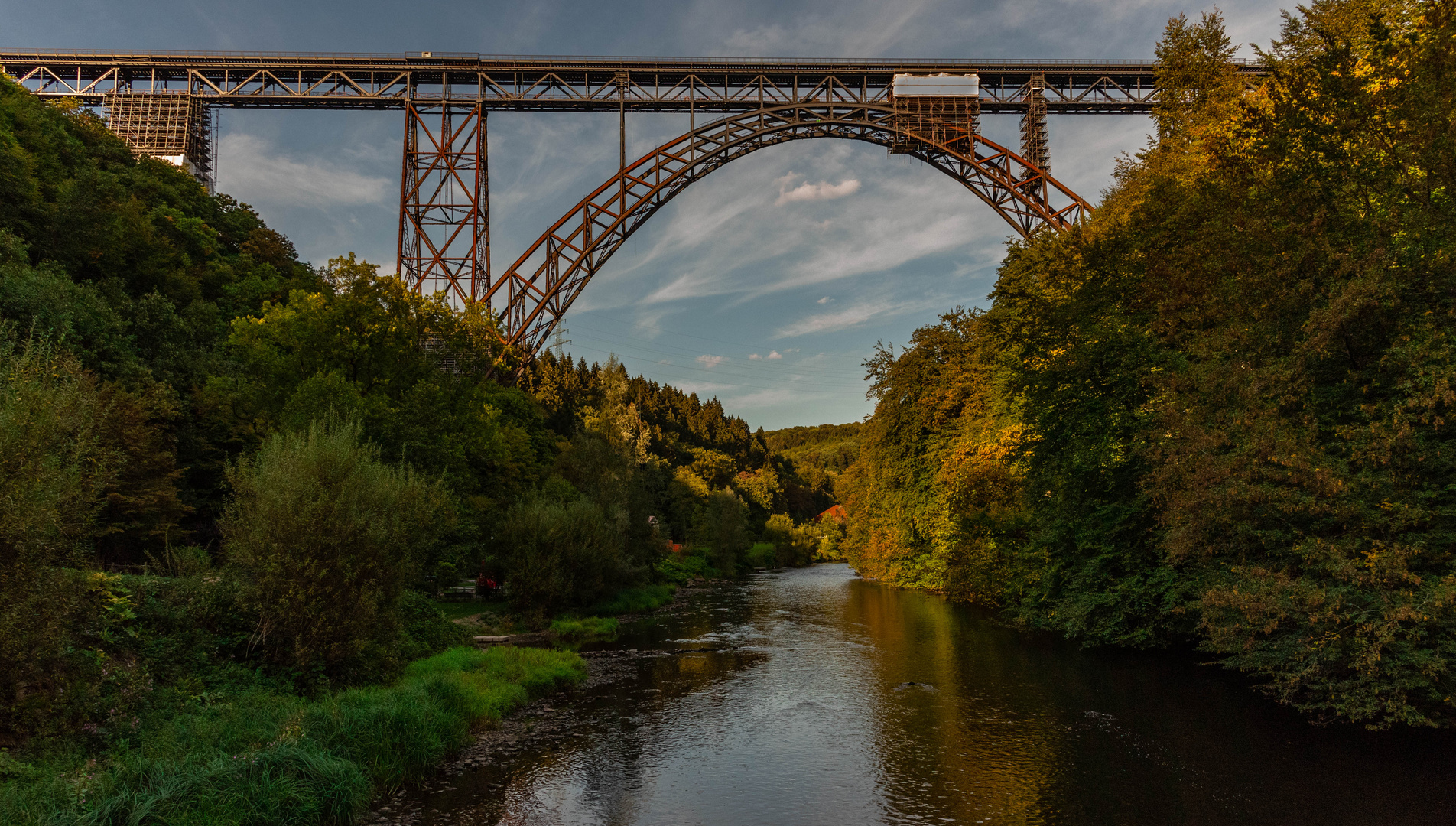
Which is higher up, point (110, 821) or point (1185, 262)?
point (1185, 262)

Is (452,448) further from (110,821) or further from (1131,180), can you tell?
(1131,180)

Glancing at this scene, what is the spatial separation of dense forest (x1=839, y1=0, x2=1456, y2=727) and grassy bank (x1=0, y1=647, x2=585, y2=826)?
40.7 feet

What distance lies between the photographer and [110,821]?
270 inches

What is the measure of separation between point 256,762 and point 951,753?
9.56 m

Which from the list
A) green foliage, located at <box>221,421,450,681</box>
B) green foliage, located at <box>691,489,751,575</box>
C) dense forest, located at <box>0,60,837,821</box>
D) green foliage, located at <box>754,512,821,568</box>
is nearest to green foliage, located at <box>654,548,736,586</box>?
dense forest, located at <box>0,60,837,821</box>

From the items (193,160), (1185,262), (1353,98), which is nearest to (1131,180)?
(1185,262)

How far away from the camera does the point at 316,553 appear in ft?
39.8

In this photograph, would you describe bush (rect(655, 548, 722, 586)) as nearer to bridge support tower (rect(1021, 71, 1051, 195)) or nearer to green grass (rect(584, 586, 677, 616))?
green grass (rect(584, 586, 677, 616))

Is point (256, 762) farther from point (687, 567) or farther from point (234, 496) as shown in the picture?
point (687, 567)

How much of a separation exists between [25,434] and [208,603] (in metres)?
5.51

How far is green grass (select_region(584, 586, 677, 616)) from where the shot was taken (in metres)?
29.9

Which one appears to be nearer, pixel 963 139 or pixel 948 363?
pixel 963 139

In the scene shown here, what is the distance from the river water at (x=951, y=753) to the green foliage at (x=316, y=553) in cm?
370

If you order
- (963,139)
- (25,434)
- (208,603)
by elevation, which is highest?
(963,139)
